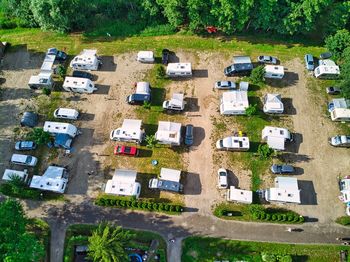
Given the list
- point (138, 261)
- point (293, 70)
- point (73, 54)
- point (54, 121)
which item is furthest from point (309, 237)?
point (73, 54)

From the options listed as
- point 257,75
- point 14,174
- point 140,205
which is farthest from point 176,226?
point 257,75

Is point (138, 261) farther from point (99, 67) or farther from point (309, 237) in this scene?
point (99, 67)

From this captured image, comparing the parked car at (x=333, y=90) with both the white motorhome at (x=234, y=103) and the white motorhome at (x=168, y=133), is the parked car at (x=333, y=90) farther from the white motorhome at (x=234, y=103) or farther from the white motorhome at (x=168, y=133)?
the white motorhome at (x=168, y=133)

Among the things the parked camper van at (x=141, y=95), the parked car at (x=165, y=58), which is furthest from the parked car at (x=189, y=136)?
the parked car at (x=165, y=58)

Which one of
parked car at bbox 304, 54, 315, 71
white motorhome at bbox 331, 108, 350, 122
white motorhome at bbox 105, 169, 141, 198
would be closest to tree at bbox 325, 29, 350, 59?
parked car at bbox 304, 54, 315, 71

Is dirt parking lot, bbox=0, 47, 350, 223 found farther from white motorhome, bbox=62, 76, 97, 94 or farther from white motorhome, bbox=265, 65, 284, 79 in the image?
white motorhome, bbox=265, 65, 284, 79

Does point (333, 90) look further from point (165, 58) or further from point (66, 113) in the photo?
point (66, 113)
